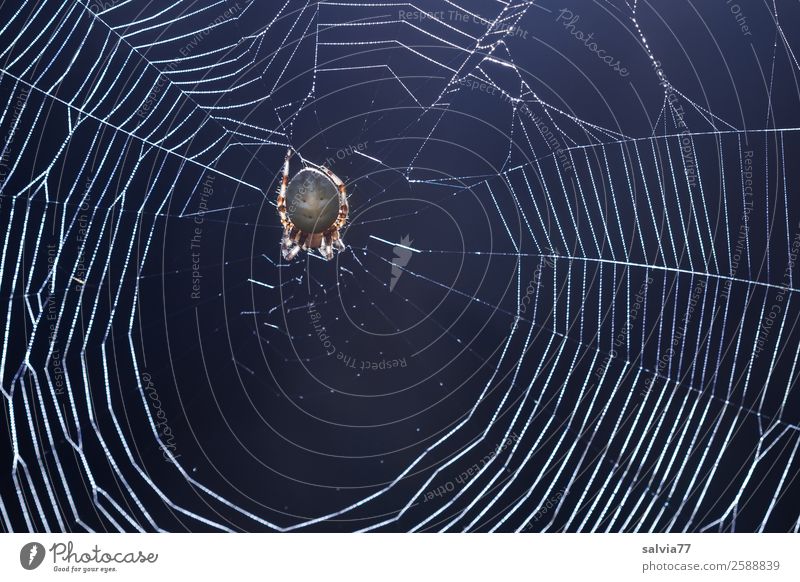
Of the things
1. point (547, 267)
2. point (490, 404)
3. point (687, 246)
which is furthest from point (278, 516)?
point (687, 246)

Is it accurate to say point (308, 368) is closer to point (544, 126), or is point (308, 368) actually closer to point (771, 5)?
point (544, 126)
